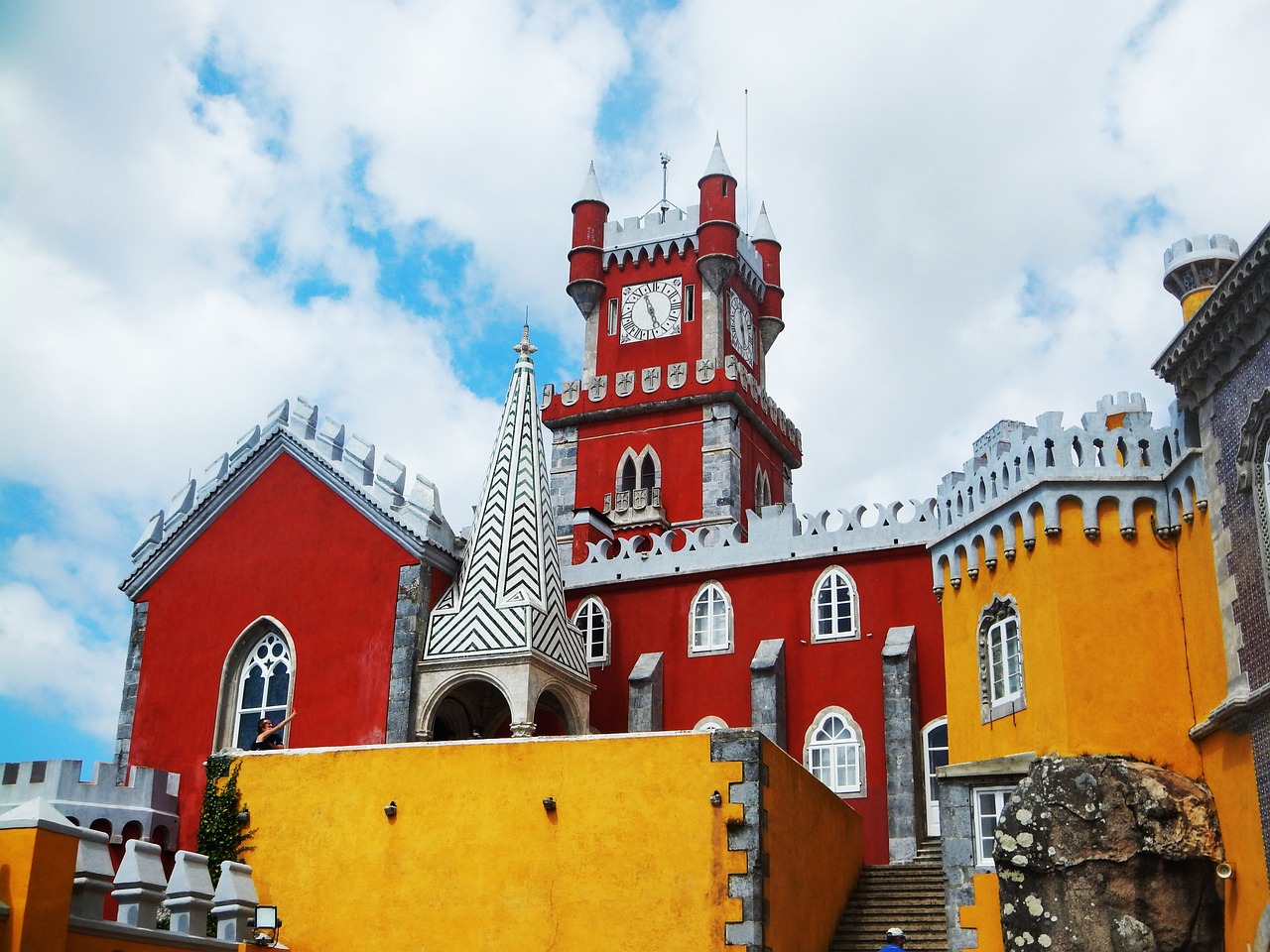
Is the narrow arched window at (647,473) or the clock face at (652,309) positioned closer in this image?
the narrow arched window at (647,473)

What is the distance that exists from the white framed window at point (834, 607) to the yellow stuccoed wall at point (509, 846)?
22.4 ft

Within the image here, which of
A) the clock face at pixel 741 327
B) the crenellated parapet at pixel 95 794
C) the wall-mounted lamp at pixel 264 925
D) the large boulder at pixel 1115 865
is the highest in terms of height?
the clock face at pixel 741 327

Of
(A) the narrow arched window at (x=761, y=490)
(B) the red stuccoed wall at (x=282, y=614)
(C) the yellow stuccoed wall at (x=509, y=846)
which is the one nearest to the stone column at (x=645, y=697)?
(B) the red stuccoed wall at (x=282, y=614)

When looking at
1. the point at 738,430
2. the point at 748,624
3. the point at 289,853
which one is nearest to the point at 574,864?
the point at 289,853

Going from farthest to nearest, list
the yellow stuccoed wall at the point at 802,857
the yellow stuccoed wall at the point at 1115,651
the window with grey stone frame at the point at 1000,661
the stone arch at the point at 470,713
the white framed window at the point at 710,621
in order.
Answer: the white framed window at the point at 710,621
the stone arch at the point at 470,713
the window with grey stone frame at the point at 1000,661
the yellow stuccoed wall at the point at 802,857
the yellow stuccoed wall at the point at 1115,651

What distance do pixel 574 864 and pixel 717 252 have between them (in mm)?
22855

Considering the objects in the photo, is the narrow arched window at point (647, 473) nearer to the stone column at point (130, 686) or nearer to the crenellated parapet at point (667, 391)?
the crenellated parapet at point (667, 391)

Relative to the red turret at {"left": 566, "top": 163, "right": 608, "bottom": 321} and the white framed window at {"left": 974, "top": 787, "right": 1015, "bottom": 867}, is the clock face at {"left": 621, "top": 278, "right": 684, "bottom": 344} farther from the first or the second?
the white framed window at {"left": 974, "top": 787, "right": 1015, "bottom": 867}

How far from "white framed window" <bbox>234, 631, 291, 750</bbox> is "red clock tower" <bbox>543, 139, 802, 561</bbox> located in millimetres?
9855

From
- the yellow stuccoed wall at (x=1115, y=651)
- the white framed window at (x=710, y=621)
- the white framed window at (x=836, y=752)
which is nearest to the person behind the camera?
the yellow stuccoed wall at (x=1115, y=651)

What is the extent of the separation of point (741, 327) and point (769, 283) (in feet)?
9.97

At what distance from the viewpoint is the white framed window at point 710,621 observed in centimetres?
2773

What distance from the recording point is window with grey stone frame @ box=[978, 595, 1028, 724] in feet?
64.1

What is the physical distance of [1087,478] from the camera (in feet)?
62.8
